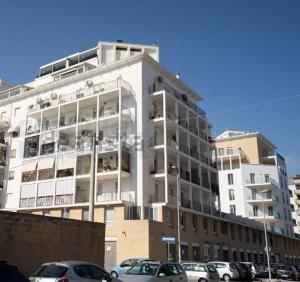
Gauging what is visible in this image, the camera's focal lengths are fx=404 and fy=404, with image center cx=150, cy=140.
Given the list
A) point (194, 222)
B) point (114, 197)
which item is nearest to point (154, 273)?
point (114, 197)

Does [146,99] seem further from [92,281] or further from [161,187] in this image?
[92,281]

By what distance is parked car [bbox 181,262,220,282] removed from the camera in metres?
23.9

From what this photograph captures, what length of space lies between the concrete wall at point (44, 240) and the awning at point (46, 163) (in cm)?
2136

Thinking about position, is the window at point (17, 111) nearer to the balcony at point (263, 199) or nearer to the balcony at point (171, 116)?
the balcony at point (171, 116)

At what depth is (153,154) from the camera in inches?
1591

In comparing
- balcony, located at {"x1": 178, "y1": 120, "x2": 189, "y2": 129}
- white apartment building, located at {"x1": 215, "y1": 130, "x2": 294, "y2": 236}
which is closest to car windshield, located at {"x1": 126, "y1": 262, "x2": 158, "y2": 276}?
balcony, located at {"x1": 178, "y1": 120, "x2": 189, "y2": 129}

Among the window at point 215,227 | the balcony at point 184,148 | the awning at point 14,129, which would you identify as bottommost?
the window at point 215,227

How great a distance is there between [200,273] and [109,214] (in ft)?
47.9

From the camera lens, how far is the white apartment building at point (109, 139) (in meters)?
39.0

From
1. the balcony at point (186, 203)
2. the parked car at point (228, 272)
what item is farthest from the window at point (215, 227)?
the parked car at point (228, 272)

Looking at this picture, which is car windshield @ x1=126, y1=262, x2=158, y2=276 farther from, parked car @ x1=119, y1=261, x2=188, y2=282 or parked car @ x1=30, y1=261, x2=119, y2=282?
parked car @ x1=30, y1=261, x2=119, y2=282

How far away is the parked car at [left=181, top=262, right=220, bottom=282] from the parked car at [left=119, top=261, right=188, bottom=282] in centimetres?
669

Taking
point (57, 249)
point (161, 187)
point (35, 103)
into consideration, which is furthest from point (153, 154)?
point (57, 249)

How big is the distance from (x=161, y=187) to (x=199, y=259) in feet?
27.2
